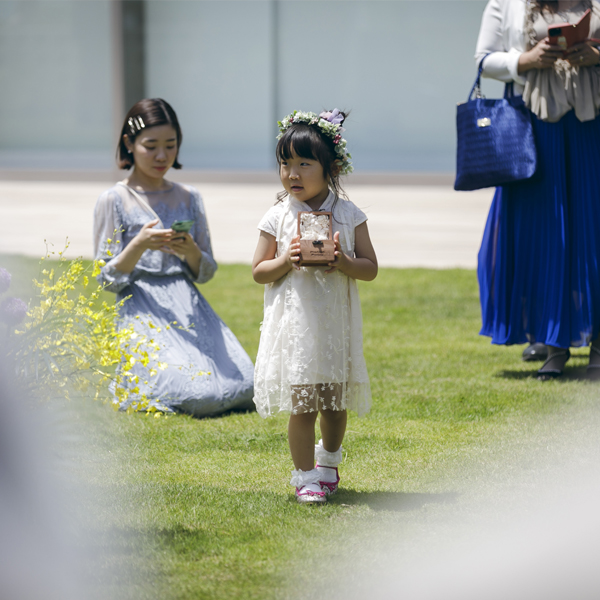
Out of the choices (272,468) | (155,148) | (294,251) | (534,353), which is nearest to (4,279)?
(294,251)

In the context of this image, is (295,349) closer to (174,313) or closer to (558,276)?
(174,313)

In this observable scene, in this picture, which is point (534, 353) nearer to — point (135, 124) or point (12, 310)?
point (135, 124)

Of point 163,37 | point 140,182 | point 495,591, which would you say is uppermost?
point 163,37

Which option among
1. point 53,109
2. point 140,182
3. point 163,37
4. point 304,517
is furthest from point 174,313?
point 53,109

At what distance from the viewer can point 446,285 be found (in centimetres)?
750

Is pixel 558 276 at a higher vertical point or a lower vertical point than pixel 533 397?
higher

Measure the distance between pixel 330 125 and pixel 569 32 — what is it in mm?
1815

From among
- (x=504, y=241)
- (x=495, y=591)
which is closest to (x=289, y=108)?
(x=504, y=241)

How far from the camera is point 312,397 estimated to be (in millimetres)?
2857

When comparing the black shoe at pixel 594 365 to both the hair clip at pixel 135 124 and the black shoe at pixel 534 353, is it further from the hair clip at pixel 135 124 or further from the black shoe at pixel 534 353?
the hair clip at pixel 135 124

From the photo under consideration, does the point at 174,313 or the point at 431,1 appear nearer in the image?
the point at 174,313

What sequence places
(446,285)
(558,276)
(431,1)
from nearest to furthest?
1. (558,276)
2. (446,285)
3. (431,1)

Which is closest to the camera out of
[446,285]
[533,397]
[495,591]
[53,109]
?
[495,591]

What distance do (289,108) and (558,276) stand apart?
1004cm
